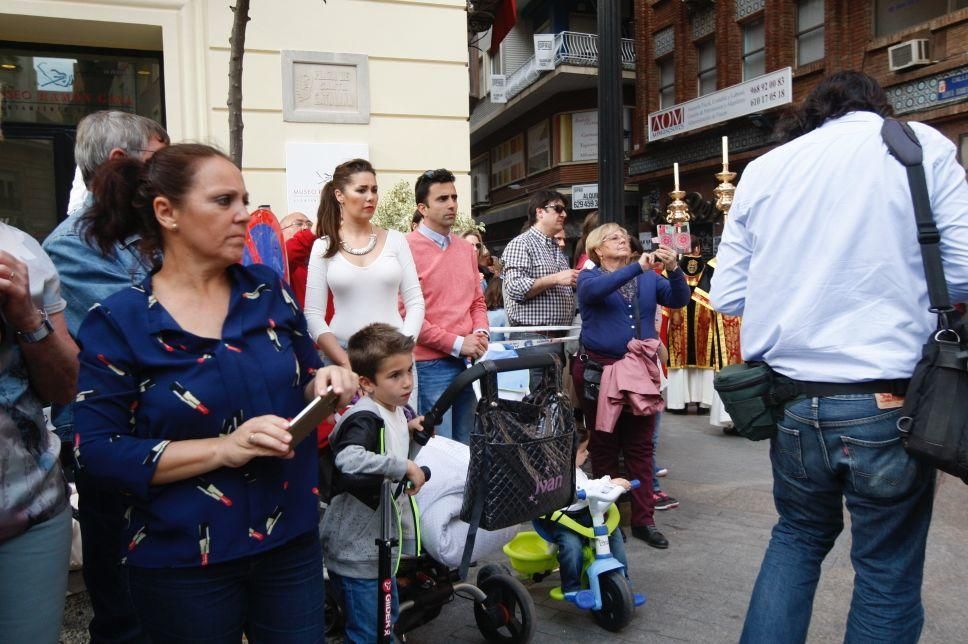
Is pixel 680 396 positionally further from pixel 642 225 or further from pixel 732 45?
pixel 642 225

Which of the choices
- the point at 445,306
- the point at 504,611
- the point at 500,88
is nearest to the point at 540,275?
the point at 445,306

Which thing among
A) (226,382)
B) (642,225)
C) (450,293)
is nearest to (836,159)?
(226,382)

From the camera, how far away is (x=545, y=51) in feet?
89.7

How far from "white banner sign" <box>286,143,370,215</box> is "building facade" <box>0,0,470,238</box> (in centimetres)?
2

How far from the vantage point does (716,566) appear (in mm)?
4445

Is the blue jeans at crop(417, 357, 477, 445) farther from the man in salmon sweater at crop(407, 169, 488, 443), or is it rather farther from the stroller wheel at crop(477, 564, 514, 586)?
the stroller wheel at crop(477, 564, 514, 586)

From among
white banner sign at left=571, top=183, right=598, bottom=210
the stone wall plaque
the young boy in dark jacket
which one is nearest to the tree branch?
the young boy in dark jacket

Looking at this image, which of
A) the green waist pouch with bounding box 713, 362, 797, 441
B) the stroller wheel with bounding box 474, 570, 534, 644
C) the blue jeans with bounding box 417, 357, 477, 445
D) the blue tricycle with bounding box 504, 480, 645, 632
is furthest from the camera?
the blue jeans with bounding box 417, 357, 477, 445

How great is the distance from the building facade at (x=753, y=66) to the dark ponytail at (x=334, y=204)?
12.0 metres

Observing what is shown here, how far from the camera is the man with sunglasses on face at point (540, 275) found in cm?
552

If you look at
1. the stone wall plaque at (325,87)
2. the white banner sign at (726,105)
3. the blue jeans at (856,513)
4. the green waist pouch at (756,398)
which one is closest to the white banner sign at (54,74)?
the stone wall plaque at (325,87)

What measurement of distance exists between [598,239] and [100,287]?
3190 mm

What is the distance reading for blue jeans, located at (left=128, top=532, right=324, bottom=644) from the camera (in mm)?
1874

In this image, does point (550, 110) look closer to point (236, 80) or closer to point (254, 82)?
point (254, 82)
